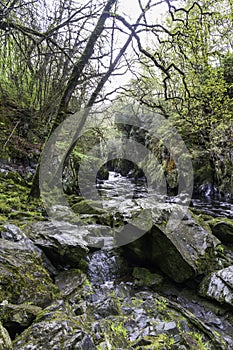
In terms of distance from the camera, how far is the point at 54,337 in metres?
1.91

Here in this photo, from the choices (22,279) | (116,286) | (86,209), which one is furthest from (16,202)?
(22,279)

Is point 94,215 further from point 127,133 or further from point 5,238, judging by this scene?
point 127,133

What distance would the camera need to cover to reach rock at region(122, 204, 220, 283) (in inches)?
167

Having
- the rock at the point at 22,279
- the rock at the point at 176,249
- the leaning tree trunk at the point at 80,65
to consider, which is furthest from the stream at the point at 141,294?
the leaning tree trunk at the point at 80,65

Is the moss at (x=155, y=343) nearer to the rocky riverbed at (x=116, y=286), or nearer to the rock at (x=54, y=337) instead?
the rocky riverbed at (x=116, y=286)

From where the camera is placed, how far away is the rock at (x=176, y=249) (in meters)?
4.24

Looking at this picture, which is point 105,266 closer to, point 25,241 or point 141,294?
point 141,294

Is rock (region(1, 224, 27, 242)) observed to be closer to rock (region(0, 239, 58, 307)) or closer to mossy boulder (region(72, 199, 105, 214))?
rock (region(0, 239, 58, 307))

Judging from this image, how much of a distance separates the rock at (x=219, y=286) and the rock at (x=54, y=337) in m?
2.55

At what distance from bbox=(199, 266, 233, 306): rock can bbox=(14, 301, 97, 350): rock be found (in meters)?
2.55

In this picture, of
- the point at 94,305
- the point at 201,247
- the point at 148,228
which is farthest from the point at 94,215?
the point at 94,305

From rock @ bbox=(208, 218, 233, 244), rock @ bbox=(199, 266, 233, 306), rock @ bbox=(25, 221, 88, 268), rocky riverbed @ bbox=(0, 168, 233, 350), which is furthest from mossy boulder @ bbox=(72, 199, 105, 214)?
rock @ bbox=(199, 266, 233, 306)

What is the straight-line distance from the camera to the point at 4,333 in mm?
1711

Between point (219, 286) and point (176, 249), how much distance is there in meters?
0.84
